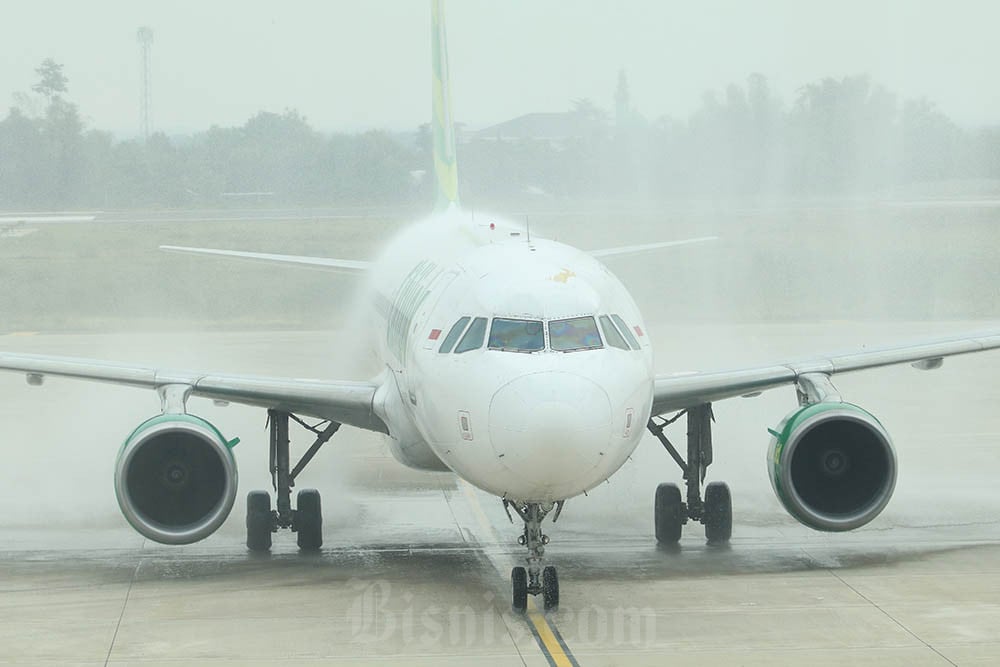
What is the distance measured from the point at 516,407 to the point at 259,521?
5095mm

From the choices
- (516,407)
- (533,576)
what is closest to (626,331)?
(516,407)

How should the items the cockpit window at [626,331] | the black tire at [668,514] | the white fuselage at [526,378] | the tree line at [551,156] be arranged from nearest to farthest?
the white fuselage at [526,378] < the cockpit window at [626,331] < the black tire at [668,514] < the tree line at [551,156]

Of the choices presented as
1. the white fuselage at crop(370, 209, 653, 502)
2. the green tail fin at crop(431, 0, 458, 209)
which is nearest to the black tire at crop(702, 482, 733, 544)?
the white fuselage at crop(370, 209, 653, 502)

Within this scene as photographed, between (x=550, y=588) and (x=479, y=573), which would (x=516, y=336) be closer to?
(x=550, y=588)

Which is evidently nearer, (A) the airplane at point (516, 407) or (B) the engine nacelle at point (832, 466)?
(A) the airplane at point (516, 407)

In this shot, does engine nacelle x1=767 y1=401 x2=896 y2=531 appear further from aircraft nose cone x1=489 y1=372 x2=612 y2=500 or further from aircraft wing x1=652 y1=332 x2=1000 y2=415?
aircraft nose cone x1=489 y1=372 x2=612 y2=500

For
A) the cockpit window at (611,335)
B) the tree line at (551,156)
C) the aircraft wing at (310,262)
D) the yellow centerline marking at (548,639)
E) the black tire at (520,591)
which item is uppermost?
the tree line at (551,156)

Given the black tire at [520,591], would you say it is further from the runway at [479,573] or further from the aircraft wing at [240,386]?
the aircraft wing at [240,386]

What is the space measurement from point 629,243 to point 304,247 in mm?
7790

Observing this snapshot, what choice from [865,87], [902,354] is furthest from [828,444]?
[865,87]

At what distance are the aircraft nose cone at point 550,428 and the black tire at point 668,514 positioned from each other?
413 centimetres

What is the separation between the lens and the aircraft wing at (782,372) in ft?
53.5

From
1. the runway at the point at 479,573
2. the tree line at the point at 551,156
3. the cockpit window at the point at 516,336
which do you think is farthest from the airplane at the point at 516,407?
the tree line at the point at 551,156

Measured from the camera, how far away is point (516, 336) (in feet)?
44.4
